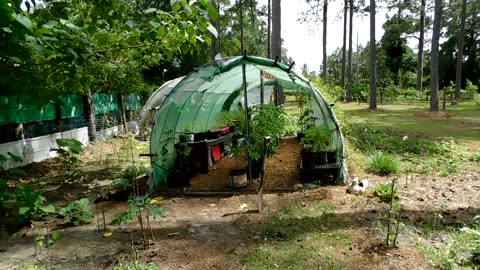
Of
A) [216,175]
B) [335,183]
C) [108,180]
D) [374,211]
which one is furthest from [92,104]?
[374,211]

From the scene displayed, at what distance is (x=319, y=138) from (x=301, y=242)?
264cm

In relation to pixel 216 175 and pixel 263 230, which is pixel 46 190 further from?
pixel 263 230

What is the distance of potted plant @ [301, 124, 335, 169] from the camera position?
5719mm

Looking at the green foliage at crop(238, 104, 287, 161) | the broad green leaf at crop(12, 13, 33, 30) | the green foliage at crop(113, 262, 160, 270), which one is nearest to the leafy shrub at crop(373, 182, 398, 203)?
the green foliage at crop(238, 104, 287, 161)

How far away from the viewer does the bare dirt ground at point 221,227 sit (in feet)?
10.6

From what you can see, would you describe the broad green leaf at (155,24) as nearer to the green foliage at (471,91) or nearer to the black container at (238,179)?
the black container at (238,179)

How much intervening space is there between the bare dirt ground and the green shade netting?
2.87ft

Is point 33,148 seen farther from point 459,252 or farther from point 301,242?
point 459,252

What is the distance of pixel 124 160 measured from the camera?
26.6 feet

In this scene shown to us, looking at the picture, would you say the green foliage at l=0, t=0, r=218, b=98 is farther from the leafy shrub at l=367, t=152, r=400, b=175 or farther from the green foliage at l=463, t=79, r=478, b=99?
the green foliage at l=463, t=79, r=478, b=99

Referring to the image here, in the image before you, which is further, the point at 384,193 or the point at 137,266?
the point at 384,193

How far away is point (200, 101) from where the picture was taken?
7539 mm

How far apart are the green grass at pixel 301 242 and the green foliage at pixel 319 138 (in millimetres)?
1555

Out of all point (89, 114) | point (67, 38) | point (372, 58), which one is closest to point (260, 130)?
point (67, 38)
